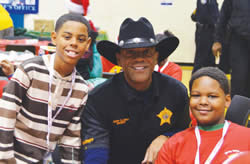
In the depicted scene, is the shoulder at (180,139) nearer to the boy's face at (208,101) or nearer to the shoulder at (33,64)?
the boy's face at (208,101)

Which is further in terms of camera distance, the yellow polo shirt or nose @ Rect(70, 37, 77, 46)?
the yellow polo shirt

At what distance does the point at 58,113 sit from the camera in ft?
6.73

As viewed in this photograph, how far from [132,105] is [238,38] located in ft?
7.46

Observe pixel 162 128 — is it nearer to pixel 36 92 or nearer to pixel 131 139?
pixel 131 139

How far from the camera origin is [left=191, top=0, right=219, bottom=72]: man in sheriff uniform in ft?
21.5

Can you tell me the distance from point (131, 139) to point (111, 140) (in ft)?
0.44

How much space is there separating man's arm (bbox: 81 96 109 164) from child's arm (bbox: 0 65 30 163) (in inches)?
16.4

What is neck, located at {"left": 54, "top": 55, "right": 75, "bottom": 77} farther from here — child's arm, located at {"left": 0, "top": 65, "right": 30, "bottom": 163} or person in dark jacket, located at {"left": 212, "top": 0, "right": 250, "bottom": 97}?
person in dark jacket, located at {"left": 212, "top": 0, "right": 250, "bottom": 97}

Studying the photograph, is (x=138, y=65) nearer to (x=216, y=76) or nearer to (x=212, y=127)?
(x=216, y=76)

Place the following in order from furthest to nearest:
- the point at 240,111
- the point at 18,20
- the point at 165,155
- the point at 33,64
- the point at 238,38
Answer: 1. the point at 18,20
2. the point at 238,38
3. the point at 240,111
4. the point at 33,64
5. the point at 165,155

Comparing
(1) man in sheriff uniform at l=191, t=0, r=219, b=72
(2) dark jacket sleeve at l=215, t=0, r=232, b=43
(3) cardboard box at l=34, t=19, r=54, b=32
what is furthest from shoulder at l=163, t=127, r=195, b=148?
(3) cardboard box at l=34, t=19, r=54, b=32

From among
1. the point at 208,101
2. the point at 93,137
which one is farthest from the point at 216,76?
the point at 93,137

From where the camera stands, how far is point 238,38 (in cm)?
385

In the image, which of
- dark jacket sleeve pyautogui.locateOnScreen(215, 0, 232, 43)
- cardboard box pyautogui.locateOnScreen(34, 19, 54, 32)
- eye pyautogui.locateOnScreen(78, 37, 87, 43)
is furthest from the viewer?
cardboard box pyautogui.locateOnScreen(34, 19, 54, 32)
